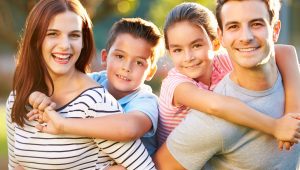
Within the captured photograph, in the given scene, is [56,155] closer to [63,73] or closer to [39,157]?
[39,157]

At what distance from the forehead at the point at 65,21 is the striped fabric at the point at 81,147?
335 mm

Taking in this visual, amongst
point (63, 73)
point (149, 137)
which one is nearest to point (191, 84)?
point (149, 137)

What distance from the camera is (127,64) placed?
3975 mm

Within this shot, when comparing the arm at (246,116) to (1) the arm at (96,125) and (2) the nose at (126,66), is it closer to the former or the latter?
(1) the arm at (96,125)

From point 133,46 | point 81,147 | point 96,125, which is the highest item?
point 133,46

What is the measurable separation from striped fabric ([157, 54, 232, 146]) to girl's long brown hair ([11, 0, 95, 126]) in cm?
45

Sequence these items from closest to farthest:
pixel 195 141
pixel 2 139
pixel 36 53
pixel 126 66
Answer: pixel 195 141 < pixel 36 53 < pixel 126 66 < pixel 2 139

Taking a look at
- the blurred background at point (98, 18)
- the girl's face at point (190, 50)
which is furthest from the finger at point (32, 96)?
the girl's face at point (190, 50)

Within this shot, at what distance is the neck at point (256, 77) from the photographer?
11.1ft

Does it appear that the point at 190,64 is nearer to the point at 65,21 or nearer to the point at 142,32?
the point at 142,32

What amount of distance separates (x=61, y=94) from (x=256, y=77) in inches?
38.8

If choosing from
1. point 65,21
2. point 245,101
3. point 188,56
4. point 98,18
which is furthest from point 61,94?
point 98,18

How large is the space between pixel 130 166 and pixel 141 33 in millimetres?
828

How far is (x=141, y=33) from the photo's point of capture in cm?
404
